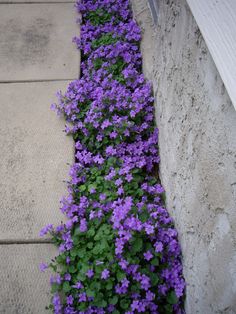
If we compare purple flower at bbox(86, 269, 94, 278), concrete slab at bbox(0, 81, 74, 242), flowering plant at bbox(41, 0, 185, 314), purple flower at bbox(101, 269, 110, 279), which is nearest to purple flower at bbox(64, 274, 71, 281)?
flowering plant at bbox(41, 0, 185, 314)

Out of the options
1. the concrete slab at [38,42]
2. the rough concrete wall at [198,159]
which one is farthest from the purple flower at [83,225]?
the concrete slab at [38,42]

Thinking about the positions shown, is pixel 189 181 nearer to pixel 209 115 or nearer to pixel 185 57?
pixel 209 115

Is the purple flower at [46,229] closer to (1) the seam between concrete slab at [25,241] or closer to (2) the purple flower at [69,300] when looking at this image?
(1) the seam between concrete slab at [25,241]

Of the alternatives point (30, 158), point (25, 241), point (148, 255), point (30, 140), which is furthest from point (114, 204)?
point (30, 140)

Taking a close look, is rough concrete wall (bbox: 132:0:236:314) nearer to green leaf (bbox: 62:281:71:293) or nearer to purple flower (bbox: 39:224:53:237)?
green leaf (bbox: 62:281:71:293)

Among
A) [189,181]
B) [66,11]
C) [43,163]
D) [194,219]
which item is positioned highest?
[66,11]

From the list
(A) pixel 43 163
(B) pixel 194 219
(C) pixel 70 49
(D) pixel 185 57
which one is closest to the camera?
(B) pixel 194 219

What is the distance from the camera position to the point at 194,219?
173 cm

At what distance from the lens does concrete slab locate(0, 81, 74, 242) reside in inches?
87.6

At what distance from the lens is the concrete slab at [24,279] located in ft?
6.27

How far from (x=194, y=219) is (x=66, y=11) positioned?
2.86 metres

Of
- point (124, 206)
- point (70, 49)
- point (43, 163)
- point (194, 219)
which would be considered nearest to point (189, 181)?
point (194, 219)

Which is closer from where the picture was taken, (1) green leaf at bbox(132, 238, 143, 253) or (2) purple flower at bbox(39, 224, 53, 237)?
(1) green leaf at bbox(132, 238, 143, 253)

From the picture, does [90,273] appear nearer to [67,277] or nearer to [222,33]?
[67,277]
